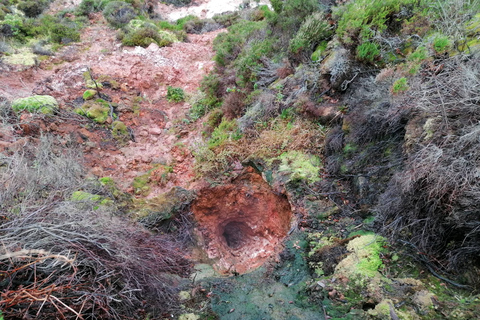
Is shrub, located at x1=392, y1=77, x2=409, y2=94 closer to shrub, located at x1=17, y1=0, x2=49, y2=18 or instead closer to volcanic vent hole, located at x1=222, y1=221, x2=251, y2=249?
volcanic vent hole, located at x1=222, y1=221, x2=251, y2=249

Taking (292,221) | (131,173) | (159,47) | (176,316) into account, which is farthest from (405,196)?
(159,47)

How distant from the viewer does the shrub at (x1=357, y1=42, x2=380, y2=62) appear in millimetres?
4621

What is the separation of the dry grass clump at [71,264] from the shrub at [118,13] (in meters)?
11.3

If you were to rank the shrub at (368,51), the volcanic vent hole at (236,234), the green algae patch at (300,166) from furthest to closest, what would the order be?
the volcanic vent hole at (236,234), the shrub at (368,51), the green algae patch at (300,166)

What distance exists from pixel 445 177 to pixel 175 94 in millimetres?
8030

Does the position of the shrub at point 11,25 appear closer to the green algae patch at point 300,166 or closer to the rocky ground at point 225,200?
the rocky ground at point 225,200

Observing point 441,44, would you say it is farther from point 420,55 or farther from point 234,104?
point 234,104

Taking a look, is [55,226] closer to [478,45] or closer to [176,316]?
[176,316]

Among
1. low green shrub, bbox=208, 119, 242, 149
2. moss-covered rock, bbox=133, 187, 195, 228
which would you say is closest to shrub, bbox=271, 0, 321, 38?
low green shrub, bbox=208, 119, 242, 149

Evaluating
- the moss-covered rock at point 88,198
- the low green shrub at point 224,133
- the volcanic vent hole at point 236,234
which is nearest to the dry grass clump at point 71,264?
the moss-covered rock at point 88,198

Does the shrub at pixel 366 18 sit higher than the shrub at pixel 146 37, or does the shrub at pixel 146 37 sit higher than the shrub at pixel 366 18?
the shrub at pixel 366 18

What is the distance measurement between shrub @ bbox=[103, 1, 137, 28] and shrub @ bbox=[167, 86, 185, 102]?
18.9ft

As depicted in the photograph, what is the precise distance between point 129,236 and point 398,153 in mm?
3579

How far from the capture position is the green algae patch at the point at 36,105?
672cm
